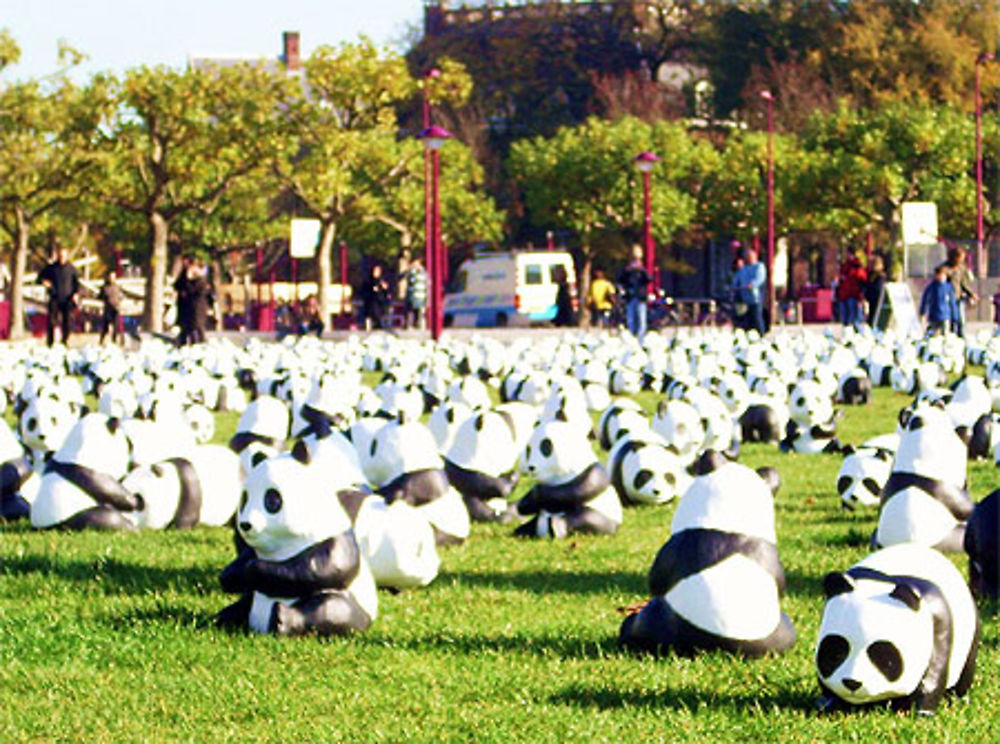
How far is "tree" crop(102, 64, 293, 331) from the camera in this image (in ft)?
155

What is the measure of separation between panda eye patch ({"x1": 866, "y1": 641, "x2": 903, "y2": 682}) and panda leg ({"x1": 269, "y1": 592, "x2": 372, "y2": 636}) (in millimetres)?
2448

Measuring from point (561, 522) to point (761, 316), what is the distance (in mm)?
21968

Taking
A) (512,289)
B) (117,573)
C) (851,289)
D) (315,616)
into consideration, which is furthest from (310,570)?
(512,289)

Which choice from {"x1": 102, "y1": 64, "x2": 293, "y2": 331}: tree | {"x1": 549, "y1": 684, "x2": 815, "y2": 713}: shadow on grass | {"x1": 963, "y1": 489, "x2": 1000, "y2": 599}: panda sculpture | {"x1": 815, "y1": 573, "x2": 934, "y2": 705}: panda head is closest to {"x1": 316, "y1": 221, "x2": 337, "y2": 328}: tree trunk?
{"x1": 102, "y1": 64, "x2": 293, "y2": 331}: tree

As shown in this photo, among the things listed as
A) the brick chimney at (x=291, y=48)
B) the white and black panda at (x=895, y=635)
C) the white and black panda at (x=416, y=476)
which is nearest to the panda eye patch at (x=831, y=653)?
the white and black panda at (x=895, y=635)

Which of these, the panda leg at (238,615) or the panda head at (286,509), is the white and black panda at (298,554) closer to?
the panda head at (286,509)

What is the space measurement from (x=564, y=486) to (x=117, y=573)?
8.53ft

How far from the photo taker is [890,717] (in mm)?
6254

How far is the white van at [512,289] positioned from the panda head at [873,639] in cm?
5116

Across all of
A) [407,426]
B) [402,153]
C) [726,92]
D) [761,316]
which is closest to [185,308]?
[761,316]

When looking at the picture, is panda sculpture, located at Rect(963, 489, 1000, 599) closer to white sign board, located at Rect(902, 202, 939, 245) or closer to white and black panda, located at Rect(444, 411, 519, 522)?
white and black panda, located at Rect(444, 411, 519, 522)

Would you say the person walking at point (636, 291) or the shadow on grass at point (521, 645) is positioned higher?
the person walking at point (636, 291)

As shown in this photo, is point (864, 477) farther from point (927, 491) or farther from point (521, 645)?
point (521, 645)

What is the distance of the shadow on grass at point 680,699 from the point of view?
654 cm
